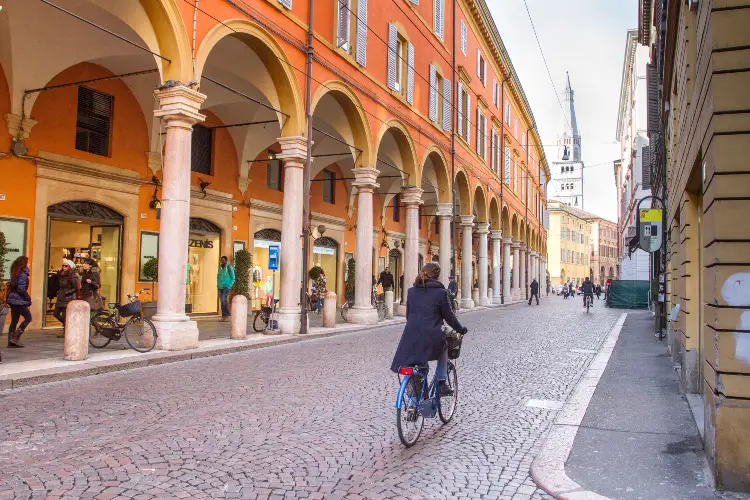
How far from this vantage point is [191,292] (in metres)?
18.7

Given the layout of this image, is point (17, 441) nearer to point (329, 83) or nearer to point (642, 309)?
point (329, 83)

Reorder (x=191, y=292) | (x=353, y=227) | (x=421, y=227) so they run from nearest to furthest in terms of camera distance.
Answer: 1. (x=191, y=292)
2. (x=353, y=227)
3. (x=421, y=227)

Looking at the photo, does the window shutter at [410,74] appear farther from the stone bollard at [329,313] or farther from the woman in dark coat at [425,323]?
the woman in dark coat at [425,323]

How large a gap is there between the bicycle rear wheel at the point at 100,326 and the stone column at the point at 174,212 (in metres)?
0.75

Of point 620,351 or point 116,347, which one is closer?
point 116,347

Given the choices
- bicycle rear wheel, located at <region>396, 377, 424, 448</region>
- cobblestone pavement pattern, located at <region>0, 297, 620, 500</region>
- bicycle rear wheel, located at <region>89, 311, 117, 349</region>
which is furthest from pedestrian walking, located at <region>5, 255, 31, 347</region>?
bicycle rear wheel, located at <region>396, 377, 424, 448</region>

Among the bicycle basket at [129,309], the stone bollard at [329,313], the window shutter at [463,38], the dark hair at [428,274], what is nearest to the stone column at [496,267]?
the window shutter at [463,38]

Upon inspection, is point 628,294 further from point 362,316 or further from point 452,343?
point 452,343

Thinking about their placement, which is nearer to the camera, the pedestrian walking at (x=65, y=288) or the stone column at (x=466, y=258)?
the pedestrian walking at (x=65, y=288)

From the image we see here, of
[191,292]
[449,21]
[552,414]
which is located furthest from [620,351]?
[449,21]

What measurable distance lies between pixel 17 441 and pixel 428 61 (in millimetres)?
21827

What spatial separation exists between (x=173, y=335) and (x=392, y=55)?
1354 cm

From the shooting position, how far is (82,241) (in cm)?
1519

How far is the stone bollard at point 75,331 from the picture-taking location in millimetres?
9094
